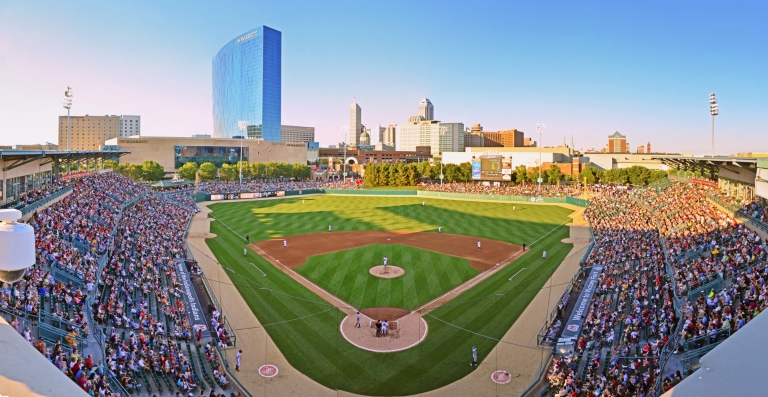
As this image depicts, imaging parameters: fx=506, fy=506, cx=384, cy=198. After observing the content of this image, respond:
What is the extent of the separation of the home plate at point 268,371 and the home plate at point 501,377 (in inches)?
309

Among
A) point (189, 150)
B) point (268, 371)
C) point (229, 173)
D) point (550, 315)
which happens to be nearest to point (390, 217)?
point (550, 315)

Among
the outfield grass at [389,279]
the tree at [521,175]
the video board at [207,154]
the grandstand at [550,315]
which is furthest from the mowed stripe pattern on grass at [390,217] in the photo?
the video board at [207,154]

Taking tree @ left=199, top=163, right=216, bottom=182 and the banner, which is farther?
tree @ left=199, top=163, right=216, bottom=182

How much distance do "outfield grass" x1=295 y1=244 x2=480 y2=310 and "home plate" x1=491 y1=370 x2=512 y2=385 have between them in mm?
7052

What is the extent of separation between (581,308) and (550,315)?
5.55 ft

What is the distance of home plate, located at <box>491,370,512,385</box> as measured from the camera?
17781 millimetres

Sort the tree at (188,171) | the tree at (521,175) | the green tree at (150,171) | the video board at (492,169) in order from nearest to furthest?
1. the video board at (492,169)
2. the green tree at (150,171)
3. the tree at (521,175)
4. the tree at (188,171)

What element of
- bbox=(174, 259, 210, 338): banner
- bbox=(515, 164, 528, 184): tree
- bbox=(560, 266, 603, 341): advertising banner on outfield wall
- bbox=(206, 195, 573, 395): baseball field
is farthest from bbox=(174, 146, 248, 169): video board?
bbox=(560, 266, 603, 341): advertising banner on outfield wall

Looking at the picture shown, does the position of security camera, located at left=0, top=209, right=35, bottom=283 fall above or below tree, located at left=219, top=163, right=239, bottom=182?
A: below

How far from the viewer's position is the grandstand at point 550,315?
490 inches

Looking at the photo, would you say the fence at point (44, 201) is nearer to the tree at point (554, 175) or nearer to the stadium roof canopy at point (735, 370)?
the stadium roof canopy at point (735, 370)

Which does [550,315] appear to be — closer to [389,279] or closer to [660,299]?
[660,299]

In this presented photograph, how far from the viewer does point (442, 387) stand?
17.5 metres

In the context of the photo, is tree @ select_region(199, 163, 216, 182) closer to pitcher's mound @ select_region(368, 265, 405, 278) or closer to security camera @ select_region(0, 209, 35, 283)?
pitcher's mound @ select_region(368, 265, 405, 278)
